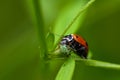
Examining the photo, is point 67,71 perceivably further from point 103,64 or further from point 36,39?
point 36,39

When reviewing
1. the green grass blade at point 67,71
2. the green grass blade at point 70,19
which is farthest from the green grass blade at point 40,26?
the green grass blade at point 70,19

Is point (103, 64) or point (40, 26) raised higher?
point (40, 26)

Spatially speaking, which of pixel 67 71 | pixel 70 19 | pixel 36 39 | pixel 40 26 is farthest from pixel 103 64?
pixel 36 39

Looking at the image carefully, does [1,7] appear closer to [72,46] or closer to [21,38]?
[21,38]

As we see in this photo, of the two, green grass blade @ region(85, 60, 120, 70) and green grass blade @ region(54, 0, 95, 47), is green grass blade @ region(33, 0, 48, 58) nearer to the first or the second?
green grass blade @ region(85, 60, 120, 70)

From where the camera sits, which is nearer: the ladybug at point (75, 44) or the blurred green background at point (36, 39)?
the ladybug at point (75, 44)

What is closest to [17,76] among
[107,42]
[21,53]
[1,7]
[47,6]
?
[21,53]

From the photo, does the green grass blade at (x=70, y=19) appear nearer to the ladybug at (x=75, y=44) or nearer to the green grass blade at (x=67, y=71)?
the ladybug at (x=75, y=44)
